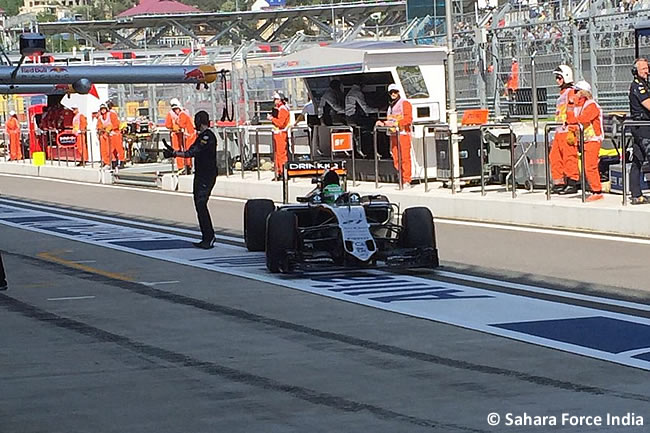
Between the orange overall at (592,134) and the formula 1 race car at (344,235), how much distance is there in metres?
4.88

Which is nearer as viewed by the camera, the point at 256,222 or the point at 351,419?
the point at 351,419

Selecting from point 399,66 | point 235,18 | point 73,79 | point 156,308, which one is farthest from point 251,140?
point 235,18

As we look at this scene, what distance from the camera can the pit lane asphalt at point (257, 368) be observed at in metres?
7.46

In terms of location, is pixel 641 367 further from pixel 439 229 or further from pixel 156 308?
pixel 439 229

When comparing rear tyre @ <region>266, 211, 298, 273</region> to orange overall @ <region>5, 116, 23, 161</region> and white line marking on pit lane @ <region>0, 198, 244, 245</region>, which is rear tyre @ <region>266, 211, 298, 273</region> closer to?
white line marking on pit lane @ <region>0, 198, 244, 245</region>

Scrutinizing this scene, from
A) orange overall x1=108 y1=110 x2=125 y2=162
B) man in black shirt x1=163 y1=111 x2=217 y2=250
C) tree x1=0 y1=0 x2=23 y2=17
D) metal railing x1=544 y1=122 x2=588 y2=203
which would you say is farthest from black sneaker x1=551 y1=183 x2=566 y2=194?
tree x1=0 y1=0 x2=23 y2=17

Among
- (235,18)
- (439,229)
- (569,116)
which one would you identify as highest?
(235,18)

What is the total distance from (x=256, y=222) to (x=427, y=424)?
921cm

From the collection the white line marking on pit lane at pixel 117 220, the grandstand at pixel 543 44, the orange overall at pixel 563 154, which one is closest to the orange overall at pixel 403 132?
the orange overall at pixel 563 154

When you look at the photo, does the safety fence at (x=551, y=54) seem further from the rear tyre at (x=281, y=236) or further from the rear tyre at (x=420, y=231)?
the rear tyre at (x=281, y=236)

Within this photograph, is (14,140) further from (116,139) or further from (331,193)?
(331,193)

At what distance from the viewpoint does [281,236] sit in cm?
1383

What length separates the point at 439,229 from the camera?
1908 cm

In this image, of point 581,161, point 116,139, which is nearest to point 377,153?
point 581,161
